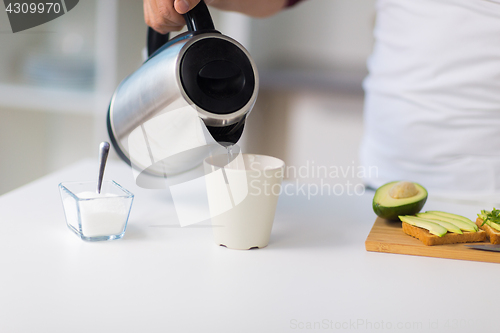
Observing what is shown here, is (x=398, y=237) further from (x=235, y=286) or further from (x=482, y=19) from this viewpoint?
(x=482, y=19)

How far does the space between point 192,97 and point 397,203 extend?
34cm

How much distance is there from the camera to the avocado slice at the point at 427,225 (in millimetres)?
630

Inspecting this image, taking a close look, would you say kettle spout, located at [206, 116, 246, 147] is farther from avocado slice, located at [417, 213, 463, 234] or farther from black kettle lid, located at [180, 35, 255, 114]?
avocado slice, located at [417, 213, 463, 234]

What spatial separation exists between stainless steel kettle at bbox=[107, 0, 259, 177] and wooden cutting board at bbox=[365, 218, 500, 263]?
0.23 m

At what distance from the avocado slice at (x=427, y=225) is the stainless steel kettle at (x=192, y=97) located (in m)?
0.26

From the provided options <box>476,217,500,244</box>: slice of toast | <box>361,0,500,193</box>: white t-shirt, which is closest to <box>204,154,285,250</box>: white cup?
<box>476,217,500,244</box>: slice of toast

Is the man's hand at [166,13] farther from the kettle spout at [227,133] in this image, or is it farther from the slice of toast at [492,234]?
the slice of toast at [492,234]

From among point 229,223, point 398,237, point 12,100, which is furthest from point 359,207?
point 12,100

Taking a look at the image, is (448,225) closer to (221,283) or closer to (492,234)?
(492,234)

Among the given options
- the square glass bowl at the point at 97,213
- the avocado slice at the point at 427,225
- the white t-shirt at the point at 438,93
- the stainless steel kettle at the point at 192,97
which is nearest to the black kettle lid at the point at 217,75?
the stainless steel kettle at the point at 192,97

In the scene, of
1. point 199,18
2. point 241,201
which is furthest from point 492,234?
point 199,18

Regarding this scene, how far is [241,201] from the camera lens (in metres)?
0.60

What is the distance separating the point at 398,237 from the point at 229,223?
0.23 meters

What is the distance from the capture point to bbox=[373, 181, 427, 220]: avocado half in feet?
2.29
